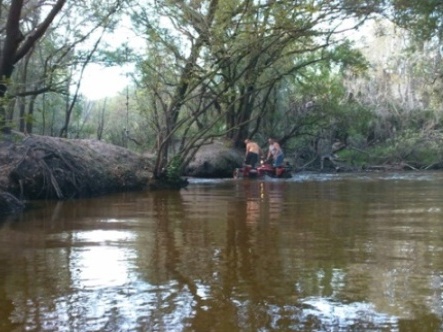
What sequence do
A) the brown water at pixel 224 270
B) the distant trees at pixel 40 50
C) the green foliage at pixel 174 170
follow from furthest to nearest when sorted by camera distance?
1. the green foliage at pixel 174 170
2. the distant trees at pixel 40 50
3. the brown water at pixel 224 270

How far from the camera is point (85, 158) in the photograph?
15.5 m

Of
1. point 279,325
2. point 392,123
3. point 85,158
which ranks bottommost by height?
point 279,325

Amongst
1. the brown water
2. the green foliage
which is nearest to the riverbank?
the green foliage

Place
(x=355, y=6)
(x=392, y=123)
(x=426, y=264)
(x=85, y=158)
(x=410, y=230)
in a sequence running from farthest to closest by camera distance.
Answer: (x=392, y=123) → (x=85, y=158) → (x=355, y=6) → (x=410, y=230) → (x=426, y=264)

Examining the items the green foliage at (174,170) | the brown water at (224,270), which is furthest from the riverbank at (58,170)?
the brown water at (224,270)

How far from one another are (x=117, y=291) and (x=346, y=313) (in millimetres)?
1910

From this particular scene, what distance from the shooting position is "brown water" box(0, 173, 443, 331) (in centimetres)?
419

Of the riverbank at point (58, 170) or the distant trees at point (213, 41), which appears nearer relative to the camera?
the riverbank at point (58, 170)

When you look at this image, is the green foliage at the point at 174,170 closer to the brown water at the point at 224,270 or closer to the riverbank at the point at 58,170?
the riverbank at the point at 58,170

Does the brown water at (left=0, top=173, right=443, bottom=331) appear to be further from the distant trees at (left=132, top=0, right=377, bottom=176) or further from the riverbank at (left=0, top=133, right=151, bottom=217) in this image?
the distant trees at (left=132, top=0, right=377, bottom=176)

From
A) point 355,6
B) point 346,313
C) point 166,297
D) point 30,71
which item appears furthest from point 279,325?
point 30,71

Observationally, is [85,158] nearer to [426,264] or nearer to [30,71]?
[426,264]

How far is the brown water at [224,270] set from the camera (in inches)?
165

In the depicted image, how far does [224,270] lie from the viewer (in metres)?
5.72
